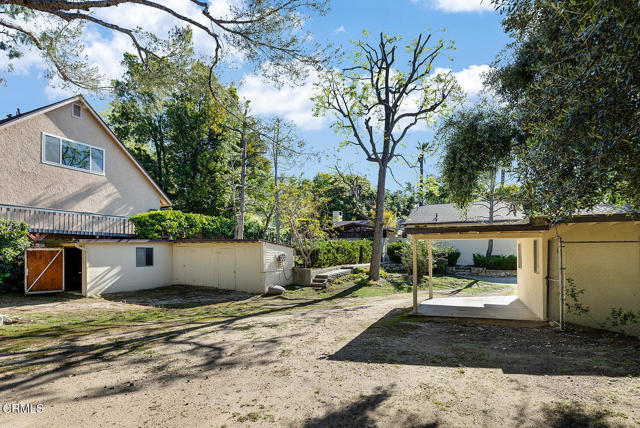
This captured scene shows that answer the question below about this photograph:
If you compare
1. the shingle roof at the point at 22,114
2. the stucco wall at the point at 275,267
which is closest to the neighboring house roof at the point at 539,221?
the stucco wall at the point at 275,267

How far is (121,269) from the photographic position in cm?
1428

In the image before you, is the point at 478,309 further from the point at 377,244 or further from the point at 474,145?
the point at 377,244

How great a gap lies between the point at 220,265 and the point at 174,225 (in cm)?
Answer: 368

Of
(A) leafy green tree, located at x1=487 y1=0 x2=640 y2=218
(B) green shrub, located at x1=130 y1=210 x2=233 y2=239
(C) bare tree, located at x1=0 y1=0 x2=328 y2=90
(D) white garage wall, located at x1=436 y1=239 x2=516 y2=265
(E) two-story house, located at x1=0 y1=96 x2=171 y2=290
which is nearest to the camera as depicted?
(A) leafy green tree, located at x1=487 y1=0 x2=640 y2=218

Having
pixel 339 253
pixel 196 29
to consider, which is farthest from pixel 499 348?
pixel 339 253

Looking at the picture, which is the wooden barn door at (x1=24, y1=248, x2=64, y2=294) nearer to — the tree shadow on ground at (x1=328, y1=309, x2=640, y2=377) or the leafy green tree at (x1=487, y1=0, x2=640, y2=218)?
the tree shadow on ground at (x1=328, y1=309, x2=640, y2=377)

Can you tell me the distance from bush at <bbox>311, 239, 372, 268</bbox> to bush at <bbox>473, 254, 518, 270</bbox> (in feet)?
24.1

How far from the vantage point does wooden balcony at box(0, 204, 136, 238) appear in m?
13.3

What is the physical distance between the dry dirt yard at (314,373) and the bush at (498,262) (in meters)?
15.6

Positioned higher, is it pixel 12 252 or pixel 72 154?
pixel 72 154

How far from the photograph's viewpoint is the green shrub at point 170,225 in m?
17.1

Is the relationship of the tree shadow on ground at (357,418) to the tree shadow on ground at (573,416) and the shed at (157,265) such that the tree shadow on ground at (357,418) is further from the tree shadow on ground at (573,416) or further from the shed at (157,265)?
the shed at (157,265)

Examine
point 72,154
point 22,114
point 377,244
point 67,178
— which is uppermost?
point 22,114

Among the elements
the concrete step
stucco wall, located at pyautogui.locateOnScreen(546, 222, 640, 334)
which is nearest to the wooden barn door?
the concrete step
